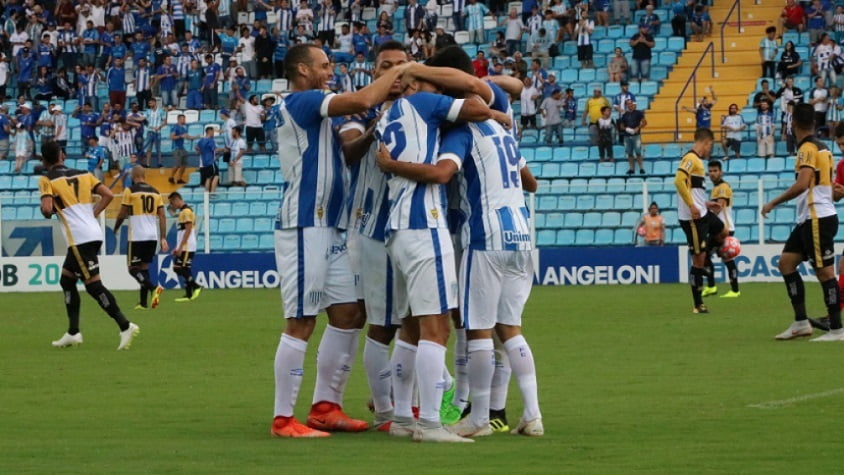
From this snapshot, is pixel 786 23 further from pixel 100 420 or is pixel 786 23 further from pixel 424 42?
pixel 100 420

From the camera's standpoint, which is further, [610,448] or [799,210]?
[799,210]

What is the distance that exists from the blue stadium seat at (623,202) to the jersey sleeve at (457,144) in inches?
859

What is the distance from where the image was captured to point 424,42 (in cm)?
3691

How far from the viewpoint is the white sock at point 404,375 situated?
923 centimetres

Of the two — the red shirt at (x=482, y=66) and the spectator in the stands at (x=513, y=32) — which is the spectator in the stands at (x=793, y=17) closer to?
the spectator in the stands at (x=513, y=32)

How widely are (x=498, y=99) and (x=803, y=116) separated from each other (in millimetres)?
6363

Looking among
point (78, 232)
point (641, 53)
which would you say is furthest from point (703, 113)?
point (78, 232)

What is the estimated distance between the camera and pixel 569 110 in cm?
3538

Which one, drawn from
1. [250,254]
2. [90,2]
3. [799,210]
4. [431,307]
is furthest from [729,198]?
[90,2]

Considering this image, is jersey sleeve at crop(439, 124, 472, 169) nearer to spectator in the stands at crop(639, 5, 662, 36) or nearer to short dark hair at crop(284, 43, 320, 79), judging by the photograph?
short dark hair at crop(284, 43, 320, 79)

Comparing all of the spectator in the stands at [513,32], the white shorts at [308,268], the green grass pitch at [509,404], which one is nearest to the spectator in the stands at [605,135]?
the spectator in the stands at [513,32]

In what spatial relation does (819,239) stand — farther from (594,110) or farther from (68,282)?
(594,110)

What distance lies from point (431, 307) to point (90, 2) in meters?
36.6

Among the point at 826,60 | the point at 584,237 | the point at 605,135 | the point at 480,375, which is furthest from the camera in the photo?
the point at 826,60
